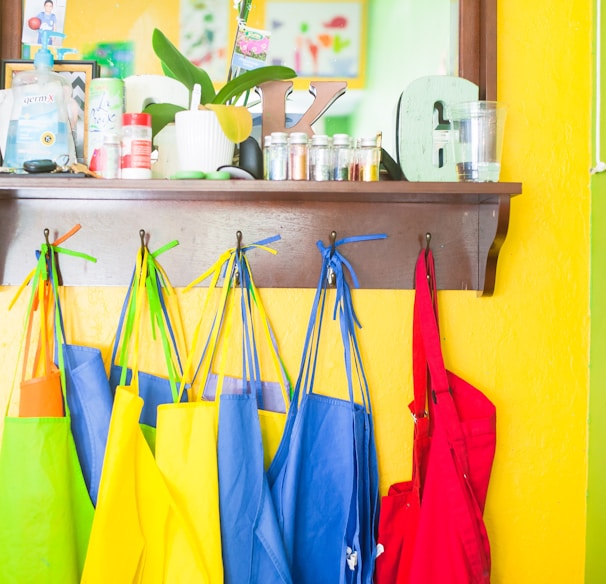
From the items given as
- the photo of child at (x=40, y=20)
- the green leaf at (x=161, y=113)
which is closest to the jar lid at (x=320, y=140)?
the green leaf at (x=161, y=113)

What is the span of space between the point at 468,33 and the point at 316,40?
263 millimetres

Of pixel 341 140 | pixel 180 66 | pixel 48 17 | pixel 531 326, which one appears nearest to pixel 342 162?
pixel 341 140

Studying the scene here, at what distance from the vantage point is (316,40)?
4.46ft

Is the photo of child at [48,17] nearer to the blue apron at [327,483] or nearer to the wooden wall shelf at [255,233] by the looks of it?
the wooden wall shelf at [255,233]

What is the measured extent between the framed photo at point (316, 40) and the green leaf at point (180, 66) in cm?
13

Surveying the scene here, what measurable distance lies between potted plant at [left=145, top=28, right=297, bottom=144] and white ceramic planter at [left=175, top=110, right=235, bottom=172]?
0.06 ft

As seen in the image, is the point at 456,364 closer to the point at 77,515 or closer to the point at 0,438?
the point at 77,515

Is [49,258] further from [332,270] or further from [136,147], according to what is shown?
[332,270]

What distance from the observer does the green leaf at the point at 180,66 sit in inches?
50.4

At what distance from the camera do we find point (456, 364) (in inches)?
54.3

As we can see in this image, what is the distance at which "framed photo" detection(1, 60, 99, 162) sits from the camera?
4.26 feet

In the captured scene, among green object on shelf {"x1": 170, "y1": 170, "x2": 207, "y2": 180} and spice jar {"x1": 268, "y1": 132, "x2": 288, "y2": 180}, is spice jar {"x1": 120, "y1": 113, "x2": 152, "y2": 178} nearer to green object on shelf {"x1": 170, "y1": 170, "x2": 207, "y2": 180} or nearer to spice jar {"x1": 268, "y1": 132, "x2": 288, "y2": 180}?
green object on shelf {"x1": 170, "y1": 170, "x2": 207, "y2": 180}

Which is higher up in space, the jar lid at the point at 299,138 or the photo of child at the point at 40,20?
the photo of child at the point at 40,20

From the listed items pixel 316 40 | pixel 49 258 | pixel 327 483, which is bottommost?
pixel 327 483
